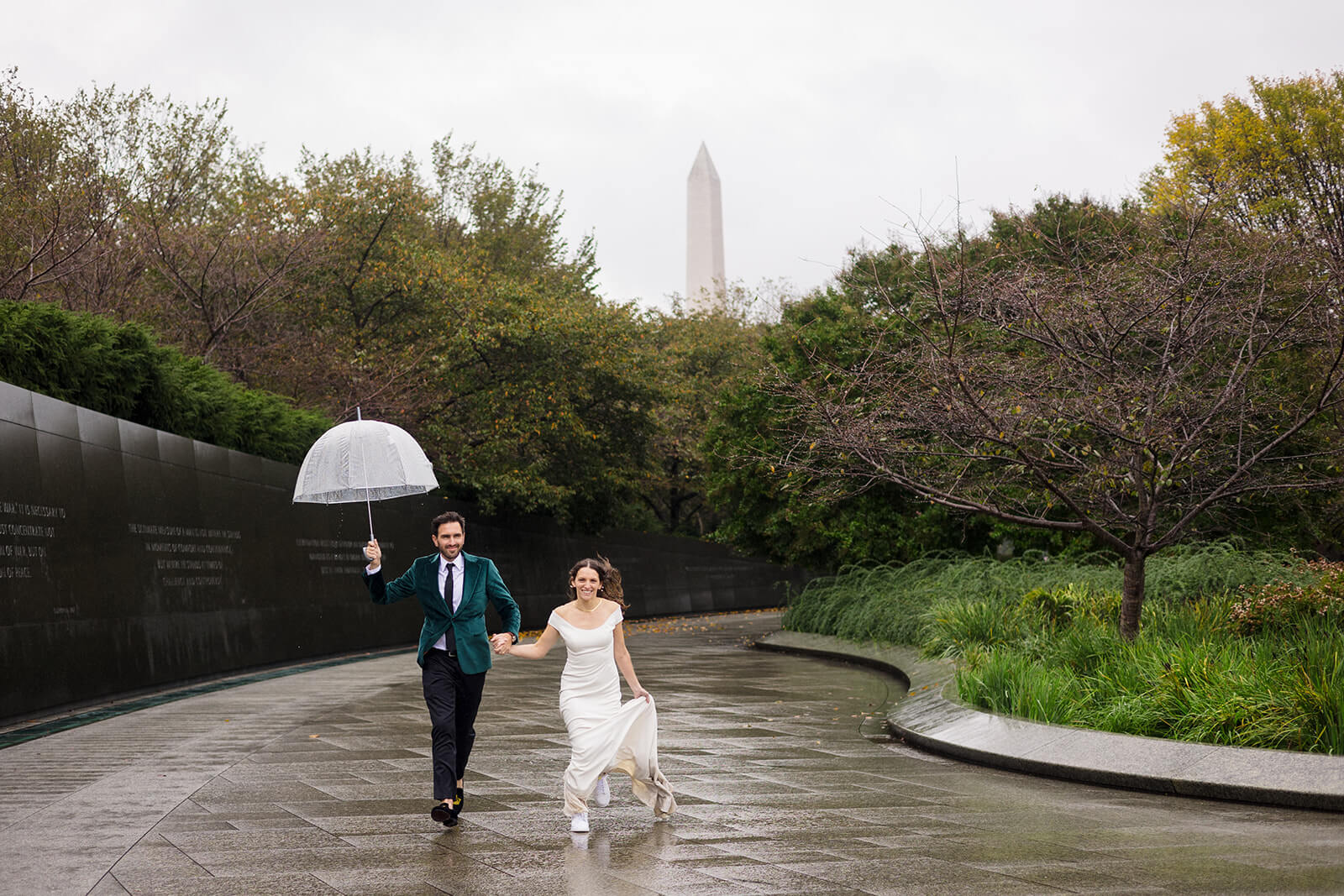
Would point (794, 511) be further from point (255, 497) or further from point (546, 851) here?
point (546, 851)

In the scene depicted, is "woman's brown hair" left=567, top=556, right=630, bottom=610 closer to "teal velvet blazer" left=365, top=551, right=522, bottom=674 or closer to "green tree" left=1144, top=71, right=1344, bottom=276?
"teal velvet blazer" left=365, top=551, right=522, bottom=674

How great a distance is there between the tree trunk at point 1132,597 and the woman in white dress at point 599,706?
631 centimetres

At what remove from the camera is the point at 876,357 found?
21812 mm

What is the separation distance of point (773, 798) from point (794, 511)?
17.9 meters

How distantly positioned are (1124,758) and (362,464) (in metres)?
5.49

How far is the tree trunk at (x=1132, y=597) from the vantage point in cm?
1249

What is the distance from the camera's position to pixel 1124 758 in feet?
29.9

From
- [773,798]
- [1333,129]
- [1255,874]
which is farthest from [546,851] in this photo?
[1333,129]

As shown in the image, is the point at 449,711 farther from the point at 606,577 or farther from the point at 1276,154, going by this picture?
the point at 1276,154

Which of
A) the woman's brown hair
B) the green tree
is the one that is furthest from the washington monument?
the woman's brown hair

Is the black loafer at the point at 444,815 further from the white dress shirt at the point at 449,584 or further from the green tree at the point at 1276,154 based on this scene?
the green tree at the point at 1276,154

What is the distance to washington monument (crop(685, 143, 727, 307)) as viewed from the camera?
64.0m

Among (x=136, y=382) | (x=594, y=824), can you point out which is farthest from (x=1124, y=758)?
(x=136, y=382)

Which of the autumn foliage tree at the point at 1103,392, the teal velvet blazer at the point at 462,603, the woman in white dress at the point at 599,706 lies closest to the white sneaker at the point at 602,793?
the woman in white dress at the point at 599,706
